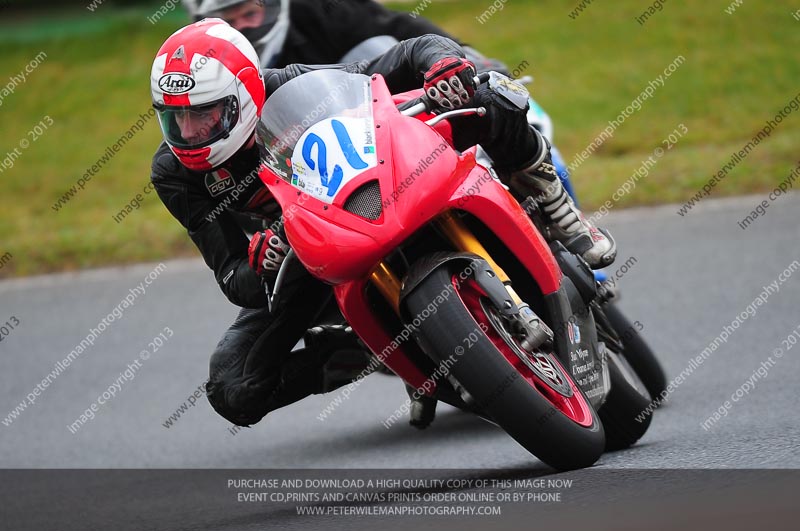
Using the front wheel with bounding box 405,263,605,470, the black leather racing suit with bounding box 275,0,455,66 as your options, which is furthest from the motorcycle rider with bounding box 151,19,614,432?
the black leather racing suit with bounding box 275,0,455,66

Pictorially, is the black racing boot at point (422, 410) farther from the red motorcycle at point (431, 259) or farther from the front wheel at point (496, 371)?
the front wheel at point (496, 371)

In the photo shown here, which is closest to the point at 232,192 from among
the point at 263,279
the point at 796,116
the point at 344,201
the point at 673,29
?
the point at 263,279

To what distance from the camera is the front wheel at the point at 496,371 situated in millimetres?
3676

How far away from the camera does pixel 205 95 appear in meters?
4.35

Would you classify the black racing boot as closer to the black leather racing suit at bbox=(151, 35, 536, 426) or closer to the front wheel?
the black leather racing suit at bbox=(151, 35, 536, 426)

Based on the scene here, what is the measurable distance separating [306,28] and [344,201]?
11.7 ft

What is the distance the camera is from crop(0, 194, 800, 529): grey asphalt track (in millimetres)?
5129

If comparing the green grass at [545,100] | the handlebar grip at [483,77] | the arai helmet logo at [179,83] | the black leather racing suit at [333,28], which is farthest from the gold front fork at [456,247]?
the green grass at [545,100]

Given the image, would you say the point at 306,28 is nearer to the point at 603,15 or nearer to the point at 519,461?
the point at 519,461

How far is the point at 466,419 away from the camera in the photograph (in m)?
6.38

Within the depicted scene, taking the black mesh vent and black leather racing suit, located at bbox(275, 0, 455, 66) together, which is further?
black leather racing suit, located at bbox(275, 0, 455, 66)

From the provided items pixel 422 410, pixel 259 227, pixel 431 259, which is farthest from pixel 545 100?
pixel 431 259

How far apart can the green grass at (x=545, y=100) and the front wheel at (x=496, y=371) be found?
268 inches

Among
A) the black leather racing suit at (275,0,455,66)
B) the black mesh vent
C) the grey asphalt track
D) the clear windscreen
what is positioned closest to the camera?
the black mesh vent
